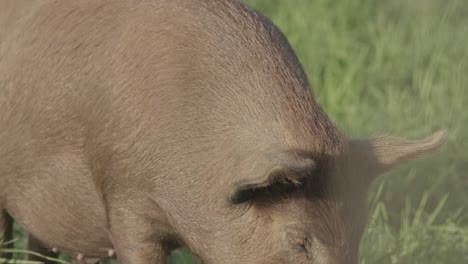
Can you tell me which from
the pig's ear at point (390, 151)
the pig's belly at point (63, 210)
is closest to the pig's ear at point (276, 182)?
the pig's ear at point (390, 151)

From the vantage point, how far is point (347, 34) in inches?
399

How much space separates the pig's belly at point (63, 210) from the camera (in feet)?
19.4

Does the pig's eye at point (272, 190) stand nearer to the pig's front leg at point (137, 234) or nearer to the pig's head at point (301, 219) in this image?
the pig's head at point (301, 219)

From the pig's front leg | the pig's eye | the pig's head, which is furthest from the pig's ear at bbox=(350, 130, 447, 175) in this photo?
the pig's front leg

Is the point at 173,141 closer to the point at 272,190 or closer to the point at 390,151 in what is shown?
the point at 272,190

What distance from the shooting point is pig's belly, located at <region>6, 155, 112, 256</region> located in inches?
233

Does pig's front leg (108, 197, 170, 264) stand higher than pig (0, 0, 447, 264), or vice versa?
pig (0, 0, 447, 264)

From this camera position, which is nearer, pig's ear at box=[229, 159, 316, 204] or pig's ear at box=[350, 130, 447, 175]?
pig's ear at box=[229, 159, 316, 204]

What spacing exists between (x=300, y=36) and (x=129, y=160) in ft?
14.6

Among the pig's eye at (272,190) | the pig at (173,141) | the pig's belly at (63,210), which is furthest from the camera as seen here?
the pig's belly at (63,210)

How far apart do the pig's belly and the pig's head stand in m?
0.74

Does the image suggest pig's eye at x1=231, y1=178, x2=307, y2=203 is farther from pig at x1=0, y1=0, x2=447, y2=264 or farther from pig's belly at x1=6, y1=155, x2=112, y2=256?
pig's belly at x1=6, y1=155, x2=112, y2=256

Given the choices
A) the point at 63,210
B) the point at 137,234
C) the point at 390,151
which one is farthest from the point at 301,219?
the point at 63,210

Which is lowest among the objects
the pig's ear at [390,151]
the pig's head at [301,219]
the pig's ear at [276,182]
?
the pig's head at [301,219]
